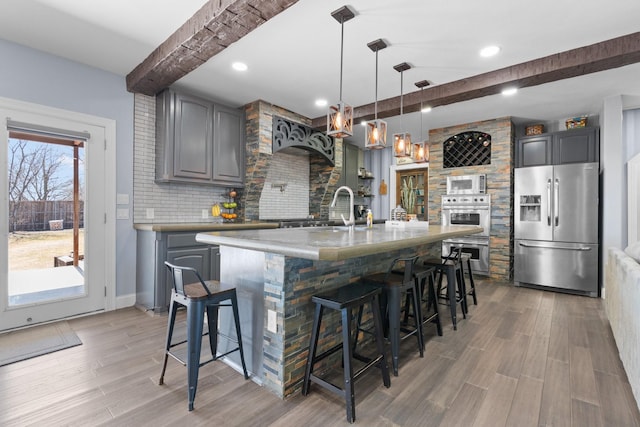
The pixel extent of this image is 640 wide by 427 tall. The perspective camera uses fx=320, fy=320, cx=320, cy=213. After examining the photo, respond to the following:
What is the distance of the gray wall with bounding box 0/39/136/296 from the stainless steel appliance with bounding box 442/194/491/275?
4.80 metres

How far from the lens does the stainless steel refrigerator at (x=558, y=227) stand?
434 centimetres

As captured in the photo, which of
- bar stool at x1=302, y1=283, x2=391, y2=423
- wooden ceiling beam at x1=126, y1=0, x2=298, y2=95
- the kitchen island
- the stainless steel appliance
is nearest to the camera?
bar stool at x1=302, y1=283, x2=391, y2=423

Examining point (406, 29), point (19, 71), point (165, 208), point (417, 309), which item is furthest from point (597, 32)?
point (19, 71)

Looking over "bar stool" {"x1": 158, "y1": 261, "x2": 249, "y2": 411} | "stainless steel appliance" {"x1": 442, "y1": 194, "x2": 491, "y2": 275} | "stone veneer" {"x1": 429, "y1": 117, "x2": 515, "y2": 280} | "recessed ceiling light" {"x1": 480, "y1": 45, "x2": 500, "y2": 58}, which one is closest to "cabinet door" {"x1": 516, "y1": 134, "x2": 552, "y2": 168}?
"stone veneer" {"x1": 429, "y1": 117, "x2": 515, "y2": 280}

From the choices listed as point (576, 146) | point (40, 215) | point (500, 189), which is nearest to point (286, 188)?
point (40, 215)

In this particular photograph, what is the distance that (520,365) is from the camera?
2.37 metres

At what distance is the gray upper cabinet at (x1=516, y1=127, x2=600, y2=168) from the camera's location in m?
4.52

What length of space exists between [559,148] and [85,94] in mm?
6146

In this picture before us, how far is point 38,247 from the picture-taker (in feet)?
10.4

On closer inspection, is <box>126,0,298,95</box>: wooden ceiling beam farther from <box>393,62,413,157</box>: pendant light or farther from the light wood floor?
the light wood floor

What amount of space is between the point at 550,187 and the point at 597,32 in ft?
8.04

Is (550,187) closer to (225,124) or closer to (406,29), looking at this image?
(406,29)

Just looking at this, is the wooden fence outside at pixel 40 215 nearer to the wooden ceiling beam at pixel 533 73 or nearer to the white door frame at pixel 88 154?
the white door frame at pixel 88 154

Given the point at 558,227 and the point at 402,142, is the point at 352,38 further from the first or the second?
the point at 558,227
